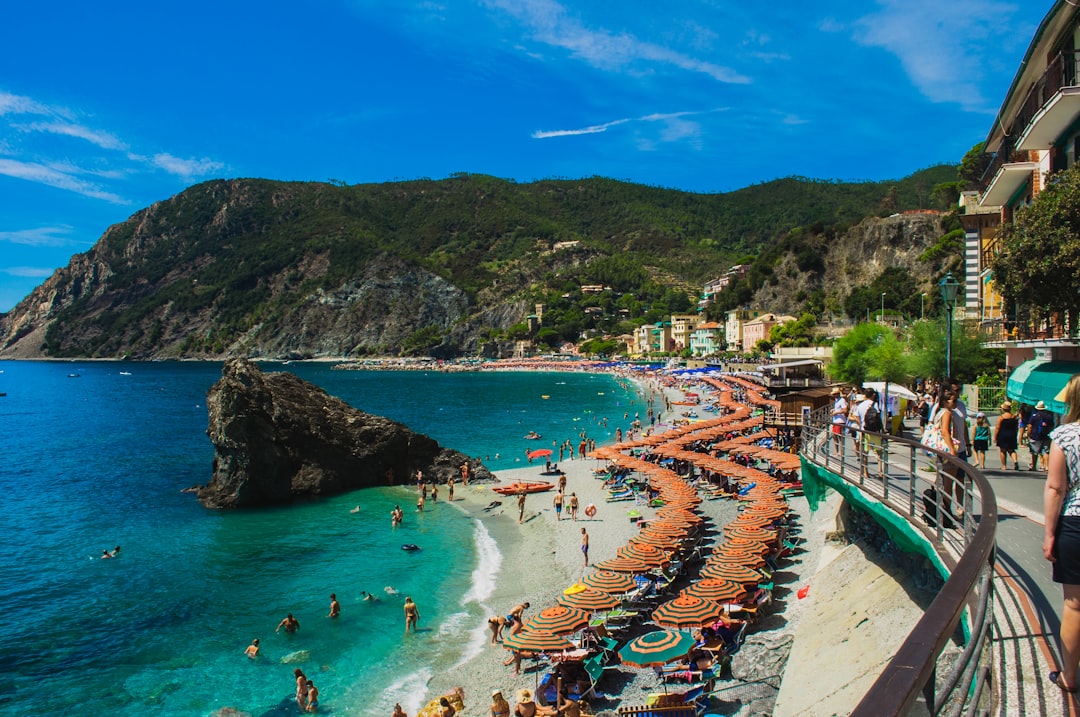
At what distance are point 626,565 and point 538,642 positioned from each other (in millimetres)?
4313

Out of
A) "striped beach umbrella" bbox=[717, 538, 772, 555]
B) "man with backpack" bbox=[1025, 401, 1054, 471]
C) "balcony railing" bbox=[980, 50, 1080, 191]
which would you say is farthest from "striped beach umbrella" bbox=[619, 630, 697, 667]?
"balcony railing" bbox=[980, 50, 1080, 191]

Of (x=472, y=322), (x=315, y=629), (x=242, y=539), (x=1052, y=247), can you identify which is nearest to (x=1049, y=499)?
(x=1052, y=247)

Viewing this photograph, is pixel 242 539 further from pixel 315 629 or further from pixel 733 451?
pixel 733 451

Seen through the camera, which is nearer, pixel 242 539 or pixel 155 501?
pixel 242 539

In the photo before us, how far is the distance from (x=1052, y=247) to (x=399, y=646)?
52.1 ft

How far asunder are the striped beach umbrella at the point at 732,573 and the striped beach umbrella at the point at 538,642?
165 inches

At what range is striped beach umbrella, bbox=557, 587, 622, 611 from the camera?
14758mm

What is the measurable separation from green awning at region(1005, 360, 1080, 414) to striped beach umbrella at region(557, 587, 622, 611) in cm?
993

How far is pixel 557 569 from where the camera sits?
2019cm

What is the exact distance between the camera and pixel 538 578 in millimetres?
19500

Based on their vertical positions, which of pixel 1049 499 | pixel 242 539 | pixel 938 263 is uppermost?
pixel 938 263

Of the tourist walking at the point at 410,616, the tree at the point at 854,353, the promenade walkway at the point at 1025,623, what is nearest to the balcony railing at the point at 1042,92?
the promenade walkway at the point at 1025,623

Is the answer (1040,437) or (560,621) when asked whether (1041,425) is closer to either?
(1040,437)

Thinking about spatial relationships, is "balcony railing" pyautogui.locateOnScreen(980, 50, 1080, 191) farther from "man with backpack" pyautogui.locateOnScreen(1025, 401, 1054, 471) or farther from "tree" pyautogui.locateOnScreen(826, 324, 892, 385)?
"tree" pyautogui.locateOnScreen(826, 324, 892, 385)
